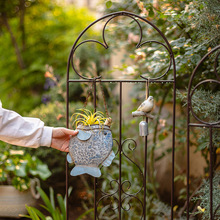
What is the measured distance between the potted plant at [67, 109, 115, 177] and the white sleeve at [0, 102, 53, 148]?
157 millimetres

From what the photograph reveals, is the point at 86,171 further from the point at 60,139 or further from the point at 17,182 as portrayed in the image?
the point at 17,182

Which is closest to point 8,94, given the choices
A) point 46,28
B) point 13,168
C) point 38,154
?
point 46,28

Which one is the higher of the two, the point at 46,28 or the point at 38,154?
the point at 46,28

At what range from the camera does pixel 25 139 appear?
1.51 metres

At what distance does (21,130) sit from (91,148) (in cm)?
38

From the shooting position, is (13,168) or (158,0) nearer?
(158,0)

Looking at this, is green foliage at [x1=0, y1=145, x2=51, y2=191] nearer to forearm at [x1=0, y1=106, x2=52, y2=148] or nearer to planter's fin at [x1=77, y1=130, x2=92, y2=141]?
forearm at [x1=0, y1=106, x2=52, y2=148]

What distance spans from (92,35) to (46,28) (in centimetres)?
105

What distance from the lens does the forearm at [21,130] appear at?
148 centimetres

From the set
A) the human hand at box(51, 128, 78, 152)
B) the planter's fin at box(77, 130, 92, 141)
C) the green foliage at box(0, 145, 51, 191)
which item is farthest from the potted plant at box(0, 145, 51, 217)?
the planter's fin at box(77, 130, 92, 141)

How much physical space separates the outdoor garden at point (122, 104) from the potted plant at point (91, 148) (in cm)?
3

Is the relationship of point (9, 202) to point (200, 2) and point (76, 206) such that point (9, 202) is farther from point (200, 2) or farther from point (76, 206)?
point (200, 2)

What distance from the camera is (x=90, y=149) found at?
1.50m

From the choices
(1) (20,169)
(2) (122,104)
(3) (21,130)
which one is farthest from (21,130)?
(2) (122,104)
